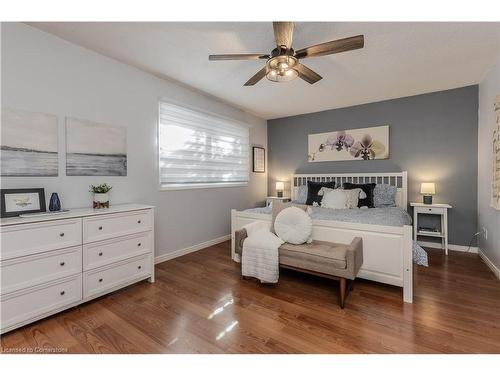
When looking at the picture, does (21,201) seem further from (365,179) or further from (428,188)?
(428,188)

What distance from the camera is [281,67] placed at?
2.03 meters

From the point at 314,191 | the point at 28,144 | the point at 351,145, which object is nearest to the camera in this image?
the point at 28,144

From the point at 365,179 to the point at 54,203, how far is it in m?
4.35

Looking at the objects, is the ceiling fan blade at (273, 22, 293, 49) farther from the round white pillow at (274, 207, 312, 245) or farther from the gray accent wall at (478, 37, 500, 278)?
the gray accent wall at (478, 37, 500, 278)

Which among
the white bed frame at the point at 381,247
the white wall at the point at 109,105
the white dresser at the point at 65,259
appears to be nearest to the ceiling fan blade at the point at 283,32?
the white bed frame at the point at 381,247

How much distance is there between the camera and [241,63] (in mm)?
2609

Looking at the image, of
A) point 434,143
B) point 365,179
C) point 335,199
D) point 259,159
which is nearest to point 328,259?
point 335,199

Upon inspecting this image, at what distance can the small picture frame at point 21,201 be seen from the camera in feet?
5.86

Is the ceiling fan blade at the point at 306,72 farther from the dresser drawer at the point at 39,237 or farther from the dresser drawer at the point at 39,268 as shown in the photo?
the dresser drawer at the point at 39,268

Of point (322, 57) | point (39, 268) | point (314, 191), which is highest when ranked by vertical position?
point (322, 57)

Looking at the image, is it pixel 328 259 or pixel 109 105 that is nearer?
pixel 328 259

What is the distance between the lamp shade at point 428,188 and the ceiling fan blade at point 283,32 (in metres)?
3.12

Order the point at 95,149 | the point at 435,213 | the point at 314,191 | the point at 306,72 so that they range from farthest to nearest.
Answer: the point at 314,191, the point at 435,213, the point at 95,149, the point at 306,72
